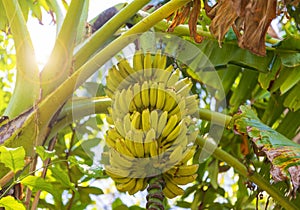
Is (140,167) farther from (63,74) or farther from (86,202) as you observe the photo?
(86,202)

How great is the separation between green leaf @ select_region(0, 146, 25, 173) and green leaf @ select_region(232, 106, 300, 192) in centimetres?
44

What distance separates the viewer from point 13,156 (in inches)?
30.7

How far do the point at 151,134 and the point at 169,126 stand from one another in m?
0.05

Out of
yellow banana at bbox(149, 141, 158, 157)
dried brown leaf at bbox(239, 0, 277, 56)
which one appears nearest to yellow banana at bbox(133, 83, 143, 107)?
yellow banana at bbox(149, 141, 158, 157)

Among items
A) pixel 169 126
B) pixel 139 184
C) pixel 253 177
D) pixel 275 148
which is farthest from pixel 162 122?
pixel 253 177

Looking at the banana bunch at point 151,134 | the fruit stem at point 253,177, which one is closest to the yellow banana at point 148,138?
the banana bunch at point 151,134

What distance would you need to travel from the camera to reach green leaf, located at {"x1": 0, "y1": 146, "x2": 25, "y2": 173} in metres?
0.77

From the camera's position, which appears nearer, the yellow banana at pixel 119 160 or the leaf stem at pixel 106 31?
the yellow banana at pixel 119 160

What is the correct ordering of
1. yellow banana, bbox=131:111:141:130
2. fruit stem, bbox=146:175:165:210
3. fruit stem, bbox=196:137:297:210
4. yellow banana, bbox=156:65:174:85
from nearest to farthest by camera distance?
fruit stem, bbox=146:175:165:210 → yellow banana, bbox=131:111:141:130 → yellow banana, bbox=156:65:174:85 → fruit stem, bbox=196:137:297:210

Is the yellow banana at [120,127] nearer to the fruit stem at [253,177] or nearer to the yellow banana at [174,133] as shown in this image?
the yellow banana at [174,133]

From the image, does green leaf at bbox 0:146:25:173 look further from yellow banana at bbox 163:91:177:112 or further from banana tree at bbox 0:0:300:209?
yellow banana at bbox 163:91:177:112

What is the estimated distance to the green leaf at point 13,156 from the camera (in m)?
0.77

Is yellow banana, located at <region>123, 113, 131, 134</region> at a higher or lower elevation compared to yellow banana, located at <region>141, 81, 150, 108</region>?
lower

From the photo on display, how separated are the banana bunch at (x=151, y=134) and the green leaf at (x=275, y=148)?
0.13 metres
